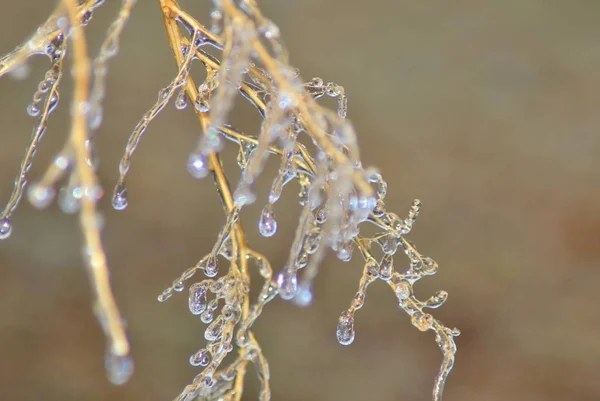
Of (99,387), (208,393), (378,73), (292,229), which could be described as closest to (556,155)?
(378,73)

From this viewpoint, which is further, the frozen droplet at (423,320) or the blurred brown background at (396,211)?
the blurred brown background at (396,211)

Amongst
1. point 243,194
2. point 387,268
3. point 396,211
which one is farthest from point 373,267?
point 396,211

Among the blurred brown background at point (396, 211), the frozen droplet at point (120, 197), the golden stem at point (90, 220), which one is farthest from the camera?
the blurred brown background at point (396, 211)

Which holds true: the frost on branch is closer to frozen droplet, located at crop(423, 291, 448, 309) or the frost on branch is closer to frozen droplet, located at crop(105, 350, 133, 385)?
frozen droplet, located at crop(105, 350, 133, 385)

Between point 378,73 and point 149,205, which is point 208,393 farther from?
point 378,73

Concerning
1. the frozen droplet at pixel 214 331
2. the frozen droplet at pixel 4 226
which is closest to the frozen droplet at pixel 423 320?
the frozen droplet at pixel 214 331

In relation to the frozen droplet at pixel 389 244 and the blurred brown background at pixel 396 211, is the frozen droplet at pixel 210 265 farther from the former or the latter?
the blurred brown background at pixel 396 211
